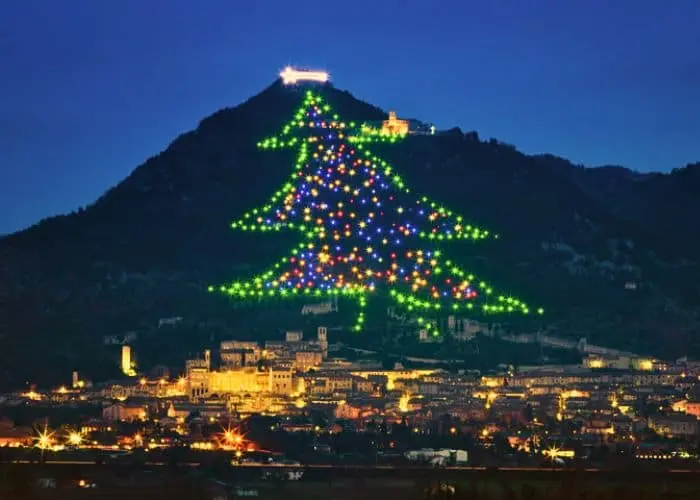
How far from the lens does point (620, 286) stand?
387ft

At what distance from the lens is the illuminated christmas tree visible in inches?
4395

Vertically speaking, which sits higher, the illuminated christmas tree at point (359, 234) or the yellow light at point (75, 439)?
the illuminated christmas tree at point (359, 234)

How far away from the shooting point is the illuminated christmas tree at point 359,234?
111625 mm

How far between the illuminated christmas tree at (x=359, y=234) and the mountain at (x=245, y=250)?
918mm

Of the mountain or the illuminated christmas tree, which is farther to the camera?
the illuminated christmas tree

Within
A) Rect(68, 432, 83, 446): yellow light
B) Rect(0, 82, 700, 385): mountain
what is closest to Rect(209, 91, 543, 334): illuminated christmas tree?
Rect(0, 82, 700, 385): mountain

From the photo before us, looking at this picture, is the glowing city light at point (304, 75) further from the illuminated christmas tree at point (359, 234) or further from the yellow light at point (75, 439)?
the yellow light at point (75, 439)

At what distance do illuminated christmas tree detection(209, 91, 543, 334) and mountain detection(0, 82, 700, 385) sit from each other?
0.92 meters

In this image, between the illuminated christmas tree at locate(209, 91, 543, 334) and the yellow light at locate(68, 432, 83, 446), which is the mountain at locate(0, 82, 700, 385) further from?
the yellow light at locate(68, 432, 83, 446)

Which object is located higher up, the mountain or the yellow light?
the mountain

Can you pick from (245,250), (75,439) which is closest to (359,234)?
(245,250)

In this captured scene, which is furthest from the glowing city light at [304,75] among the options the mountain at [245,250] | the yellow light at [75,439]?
the yellow light at [75,439]

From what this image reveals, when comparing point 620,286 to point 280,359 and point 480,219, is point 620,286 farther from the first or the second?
point 280,359

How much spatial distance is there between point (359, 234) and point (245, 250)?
410 cm
